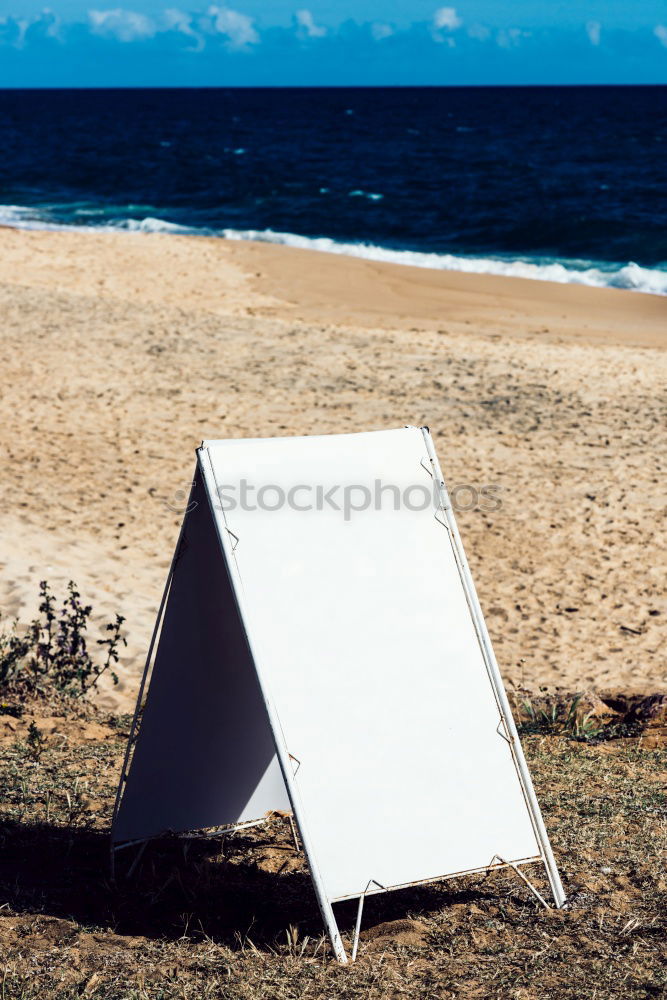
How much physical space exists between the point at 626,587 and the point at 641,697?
193cm

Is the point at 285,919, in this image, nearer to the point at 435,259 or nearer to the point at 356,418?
the point at 356,418

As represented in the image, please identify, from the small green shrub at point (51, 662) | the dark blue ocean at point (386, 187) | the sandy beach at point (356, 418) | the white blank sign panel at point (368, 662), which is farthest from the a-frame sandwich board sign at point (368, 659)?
the dark blue ocean at point (386, 187)

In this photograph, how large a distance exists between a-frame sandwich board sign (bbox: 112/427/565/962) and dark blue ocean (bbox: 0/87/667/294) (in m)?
18.9

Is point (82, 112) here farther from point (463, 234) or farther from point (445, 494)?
point (445, 494)

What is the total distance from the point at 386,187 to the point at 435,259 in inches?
590

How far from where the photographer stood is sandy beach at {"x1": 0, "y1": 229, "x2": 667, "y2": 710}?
22.9 ft

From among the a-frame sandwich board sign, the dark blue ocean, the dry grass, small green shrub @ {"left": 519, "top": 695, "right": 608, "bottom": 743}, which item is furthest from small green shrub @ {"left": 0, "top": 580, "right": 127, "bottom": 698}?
the dark blue ocean

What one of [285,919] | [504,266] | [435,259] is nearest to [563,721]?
[285,919]

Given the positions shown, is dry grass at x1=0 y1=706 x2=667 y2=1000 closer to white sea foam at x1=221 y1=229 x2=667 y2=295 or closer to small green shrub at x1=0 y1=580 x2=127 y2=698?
small green shrub at x1=0 y1=580 x2=127 y2=698

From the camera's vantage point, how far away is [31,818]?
13.1ft

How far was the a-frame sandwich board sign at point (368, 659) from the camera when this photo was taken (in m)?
2.92

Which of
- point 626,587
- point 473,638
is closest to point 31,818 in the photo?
point 473,638

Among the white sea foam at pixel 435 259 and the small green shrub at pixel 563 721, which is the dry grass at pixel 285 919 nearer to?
the small green shrub at pixel 563 721

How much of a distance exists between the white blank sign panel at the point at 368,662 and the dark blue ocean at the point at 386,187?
1896 centimetres
